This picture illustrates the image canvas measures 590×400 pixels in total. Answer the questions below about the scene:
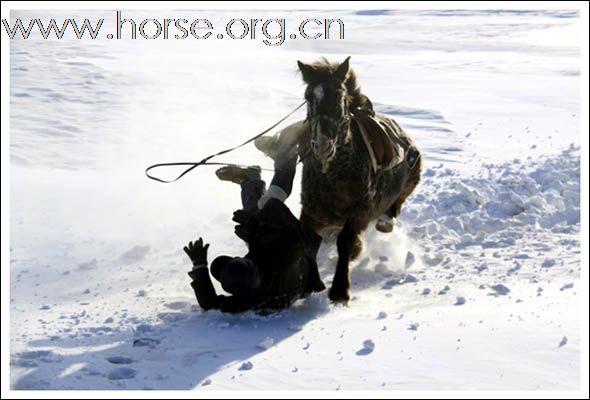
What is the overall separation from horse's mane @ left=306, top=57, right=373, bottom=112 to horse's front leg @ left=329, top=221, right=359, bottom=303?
940 mm

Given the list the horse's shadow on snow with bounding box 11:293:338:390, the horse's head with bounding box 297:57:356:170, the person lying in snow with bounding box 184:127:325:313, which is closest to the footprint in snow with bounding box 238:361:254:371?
the horse's shadow on snow with bounding box 11:293:338:390

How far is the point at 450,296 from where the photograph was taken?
5.88 metres

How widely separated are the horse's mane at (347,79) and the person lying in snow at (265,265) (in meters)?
0.86

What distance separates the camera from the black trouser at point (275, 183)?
6004 mm

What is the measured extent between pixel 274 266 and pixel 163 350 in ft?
3.56

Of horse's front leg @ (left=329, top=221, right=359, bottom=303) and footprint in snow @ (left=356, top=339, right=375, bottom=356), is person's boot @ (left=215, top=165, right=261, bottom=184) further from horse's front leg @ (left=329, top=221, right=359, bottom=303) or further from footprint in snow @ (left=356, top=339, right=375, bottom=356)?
footprint in snow @ (left=356, top=339, right=375, bottom=356)

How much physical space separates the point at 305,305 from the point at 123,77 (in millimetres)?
10046

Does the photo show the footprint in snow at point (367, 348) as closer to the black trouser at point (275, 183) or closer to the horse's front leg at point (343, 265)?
the horse's front leg at point (343, 265)

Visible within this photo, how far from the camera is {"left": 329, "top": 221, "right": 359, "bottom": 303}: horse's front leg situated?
5.75m

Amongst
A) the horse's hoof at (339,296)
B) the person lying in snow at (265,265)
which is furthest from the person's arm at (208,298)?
the horse's hoof at (339,296)

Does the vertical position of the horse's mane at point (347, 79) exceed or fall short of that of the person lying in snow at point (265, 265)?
it exceeds it

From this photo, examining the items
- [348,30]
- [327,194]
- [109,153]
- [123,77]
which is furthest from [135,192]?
[348,30]

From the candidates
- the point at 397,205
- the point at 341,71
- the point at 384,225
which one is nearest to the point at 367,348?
the point at 341,71

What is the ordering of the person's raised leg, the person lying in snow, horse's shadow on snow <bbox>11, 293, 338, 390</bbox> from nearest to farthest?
horse's shadow on snow <bbox>11, 293, 338, 390</bbox>
the person lying in snow
the person's raised leg
